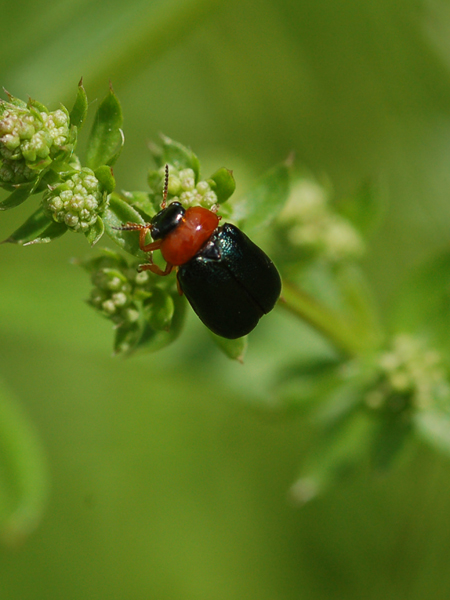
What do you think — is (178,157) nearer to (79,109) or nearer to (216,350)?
(79,109)

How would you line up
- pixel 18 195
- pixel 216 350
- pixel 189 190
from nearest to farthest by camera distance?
pixel 18 195
pixel 189 190
pixel 216 350

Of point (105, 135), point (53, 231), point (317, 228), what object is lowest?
point (317, 228)

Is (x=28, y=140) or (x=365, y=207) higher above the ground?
(x=28, y=140)

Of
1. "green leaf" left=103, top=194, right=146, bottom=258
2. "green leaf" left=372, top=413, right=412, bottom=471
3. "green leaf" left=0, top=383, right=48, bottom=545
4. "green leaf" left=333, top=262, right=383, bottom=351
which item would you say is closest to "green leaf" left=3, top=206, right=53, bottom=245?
"green leaf" left=103, top=194, right=146, bottom=258

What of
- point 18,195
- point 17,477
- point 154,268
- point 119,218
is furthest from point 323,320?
point 17,477

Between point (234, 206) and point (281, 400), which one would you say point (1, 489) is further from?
point (234, 206)
